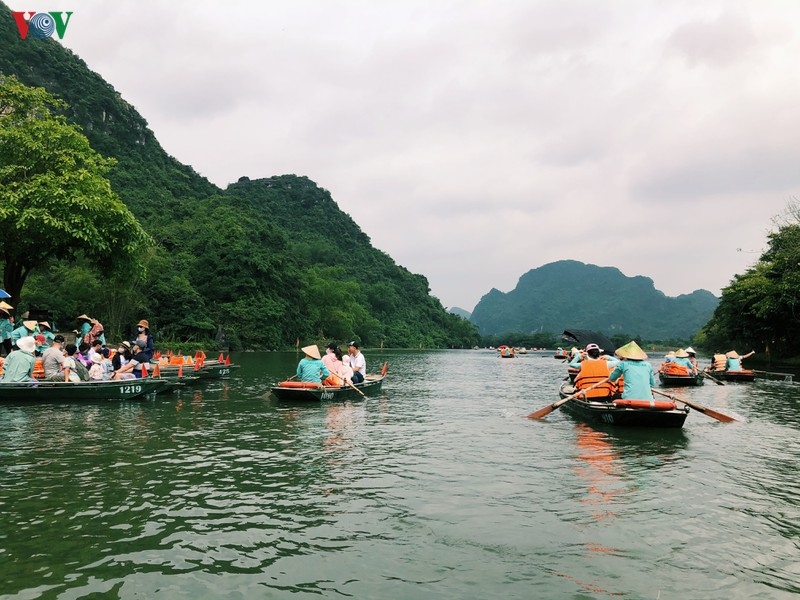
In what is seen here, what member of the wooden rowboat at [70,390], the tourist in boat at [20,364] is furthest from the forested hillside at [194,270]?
the wooden rowboat at [70,390]

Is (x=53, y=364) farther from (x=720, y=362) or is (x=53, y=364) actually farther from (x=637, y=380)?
(x=720, y=362)

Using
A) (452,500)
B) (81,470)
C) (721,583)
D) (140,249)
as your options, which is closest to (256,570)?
(452,500)

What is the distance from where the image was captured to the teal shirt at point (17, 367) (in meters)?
16.9

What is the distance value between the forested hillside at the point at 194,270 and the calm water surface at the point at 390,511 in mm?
22899

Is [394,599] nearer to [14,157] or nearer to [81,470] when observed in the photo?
[81,470]

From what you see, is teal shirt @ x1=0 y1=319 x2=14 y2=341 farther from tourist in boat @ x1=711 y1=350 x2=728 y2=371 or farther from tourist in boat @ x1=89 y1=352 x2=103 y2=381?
tourist in boat @ x1=711 y1=350 x2=728 y2=371

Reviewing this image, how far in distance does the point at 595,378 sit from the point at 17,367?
1644 centimetres

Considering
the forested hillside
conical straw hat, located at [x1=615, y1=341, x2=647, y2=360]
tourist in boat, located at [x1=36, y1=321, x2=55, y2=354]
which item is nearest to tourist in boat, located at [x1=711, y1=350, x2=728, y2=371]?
conical straw hat, located at [x1=615, y1=341, x2=647, y2=360]

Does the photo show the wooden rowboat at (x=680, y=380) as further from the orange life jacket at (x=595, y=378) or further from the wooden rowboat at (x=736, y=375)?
the orange life jacket at (x=595, y=378)

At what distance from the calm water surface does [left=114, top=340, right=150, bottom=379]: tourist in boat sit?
4101mm

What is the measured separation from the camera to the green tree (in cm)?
2423

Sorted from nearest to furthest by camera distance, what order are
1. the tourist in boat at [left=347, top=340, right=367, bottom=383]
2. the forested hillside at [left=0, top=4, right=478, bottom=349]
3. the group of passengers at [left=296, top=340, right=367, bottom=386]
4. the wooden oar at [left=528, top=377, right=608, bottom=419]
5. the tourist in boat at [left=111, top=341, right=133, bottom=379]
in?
the wooden oar at [left=528, top=377, right=608, bottom=419] < the group of passengers at [left=296, top=340, right=367, bottom=386] < the tourist in boat at [left=111, top=341, right=133, bottom=379] < the tourist in boat at [left=347, top=340, right=367, bottom=383] < the forested hillside at [left=0, top=4, right=478, bottom=349]

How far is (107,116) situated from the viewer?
102562 mm

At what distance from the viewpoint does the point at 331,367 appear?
20406 millimetres
